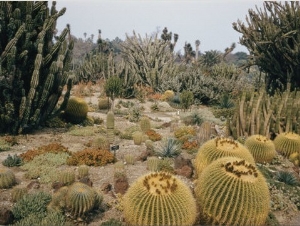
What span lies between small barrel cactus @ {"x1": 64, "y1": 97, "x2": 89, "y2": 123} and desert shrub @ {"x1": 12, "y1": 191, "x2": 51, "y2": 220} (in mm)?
6448

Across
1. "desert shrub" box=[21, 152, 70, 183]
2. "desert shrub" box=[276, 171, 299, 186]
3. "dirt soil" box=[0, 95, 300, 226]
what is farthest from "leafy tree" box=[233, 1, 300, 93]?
"desert shrub" box=[21, 152, 70, 183]

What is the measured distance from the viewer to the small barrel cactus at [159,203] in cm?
416

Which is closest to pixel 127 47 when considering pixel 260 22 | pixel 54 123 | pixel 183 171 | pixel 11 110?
pixel 260 22

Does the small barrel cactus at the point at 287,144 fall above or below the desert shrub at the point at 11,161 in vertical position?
above

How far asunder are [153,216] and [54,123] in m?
8.07

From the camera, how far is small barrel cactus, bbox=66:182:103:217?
5133 mm

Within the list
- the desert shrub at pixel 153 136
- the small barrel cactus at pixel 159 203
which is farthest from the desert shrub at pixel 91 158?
the small barrel cactus at pixel 159 203

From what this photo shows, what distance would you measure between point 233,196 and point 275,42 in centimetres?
1052

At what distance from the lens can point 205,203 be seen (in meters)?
4.77

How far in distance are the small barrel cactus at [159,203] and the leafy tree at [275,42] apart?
1063 cm

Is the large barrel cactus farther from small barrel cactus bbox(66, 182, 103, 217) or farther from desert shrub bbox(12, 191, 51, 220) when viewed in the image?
small barrel cactus bbox(66, 182, 103, 217)

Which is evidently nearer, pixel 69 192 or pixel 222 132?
pixel 69 192

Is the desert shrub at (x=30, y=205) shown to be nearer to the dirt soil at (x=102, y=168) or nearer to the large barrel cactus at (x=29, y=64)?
the dirt soil at (x=102, y=168)

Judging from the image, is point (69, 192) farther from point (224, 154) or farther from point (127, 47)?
point (127, 47)
